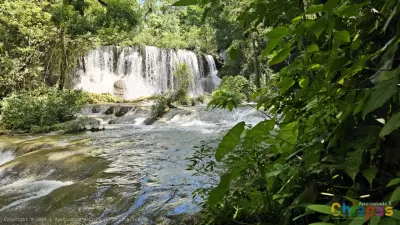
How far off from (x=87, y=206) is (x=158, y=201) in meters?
0.79

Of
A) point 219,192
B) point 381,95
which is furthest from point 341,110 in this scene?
point 219,192

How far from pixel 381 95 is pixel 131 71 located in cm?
2078

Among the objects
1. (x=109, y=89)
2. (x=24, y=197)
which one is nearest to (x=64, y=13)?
(x=109, y=89)

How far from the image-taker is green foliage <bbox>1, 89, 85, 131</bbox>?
10.9 m

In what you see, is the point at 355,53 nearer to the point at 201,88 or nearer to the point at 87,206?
the point at 87,206

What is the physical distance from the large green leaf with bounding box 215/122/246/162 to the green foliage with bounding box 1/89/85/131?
11.1 meters

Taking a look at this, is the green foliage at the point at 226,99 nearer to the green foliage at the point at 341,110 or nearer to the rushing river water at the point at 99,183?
the green foliage at the point at 341,110

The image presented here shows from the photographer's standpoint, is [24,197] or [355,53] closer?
[355,53]

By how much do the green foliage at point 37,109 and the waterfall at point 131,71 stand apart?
7.17 m

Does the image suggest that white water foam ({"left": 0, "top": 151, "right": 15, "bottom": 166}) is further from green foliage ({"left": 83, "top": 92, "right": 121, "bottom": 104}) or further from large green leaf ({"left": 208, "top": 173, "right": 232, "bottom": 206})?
green foliage ({"left": 83, "top": 92, "right": 121, "bottom": 104})

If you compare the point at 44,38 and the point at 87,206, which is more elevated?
the point at 44,38

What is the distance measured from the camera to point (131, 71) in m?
20.6

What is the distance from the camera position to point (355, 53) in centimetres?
98

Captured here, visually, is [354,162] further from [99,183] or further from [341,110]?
[99,183]
